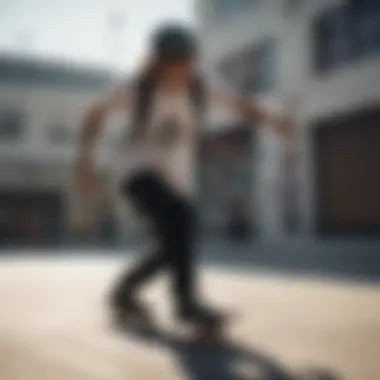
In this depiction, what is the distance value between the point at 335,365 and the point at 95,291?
6.18 feet

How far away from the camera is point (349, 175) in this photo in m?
8.91

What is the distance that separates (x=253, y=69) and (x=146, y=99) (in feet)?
35.1

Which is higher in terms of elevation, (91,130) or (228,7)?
(228,7)

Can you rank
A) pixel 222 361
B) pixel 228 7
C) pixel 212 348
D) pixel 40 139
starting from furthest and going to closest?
pixel 40 139 → pixel 228 7 → pixel 212 348 → pixel 222 361

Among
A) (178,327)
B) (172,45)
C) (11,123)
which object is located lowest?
(178,327)

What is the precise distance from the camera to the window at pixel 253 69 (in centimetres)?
1190

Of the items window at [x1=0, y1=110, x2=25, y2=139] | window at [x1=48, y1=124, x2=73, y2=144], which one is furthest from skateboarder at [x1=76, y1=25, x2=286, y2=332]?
window at [x1=0, y1=110, x2=25, y2=139]

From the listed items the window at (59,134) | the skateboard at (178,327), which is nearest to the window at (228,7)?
the window at (59,134)

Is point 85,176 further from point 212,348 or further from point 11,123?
point 11,123

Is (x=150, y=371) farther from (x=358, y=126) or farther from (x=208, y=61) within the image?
(x=208, y=61)

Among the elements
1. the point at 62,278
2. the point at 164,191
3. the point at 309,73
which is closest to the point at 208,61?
the point at 309,73

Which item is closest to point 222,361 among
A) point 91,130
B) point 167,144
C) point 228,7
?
point 167,144

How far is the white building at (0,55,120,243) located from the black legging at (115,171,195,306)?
483 inches

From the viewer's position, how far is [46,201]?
16250mm
